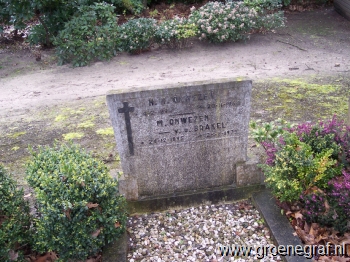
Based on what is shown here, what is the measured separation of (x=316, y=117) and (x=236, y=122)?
7.82ft

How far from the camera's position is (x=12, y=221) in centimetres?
316

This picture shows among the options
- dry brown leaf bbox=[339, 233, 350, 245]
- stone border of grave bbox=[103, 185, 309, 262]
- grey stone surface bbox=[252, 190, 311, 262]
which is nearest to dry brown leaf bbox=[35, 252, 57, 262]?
stone border of grave bbox=[103, 185, 309, 262]

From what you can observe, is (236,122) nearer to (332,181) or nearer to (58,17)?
(332,181)

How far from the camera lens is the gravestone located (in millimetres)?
3764

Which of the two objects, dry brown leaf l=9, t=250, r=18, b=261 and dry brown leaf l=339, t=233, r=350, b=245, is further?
dry brown leaf l=339, t=233, r=350, b=245

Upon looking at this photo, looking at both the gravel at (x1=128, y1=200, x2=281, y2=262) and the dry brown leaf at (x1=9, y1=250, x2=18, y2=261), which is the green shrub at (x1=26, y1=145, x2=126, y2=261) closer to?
the dry brown leaf at (x1=9, y1=250, x2=18, y2=261)

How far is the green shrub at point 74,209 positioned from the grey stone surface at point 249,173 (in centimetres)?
142

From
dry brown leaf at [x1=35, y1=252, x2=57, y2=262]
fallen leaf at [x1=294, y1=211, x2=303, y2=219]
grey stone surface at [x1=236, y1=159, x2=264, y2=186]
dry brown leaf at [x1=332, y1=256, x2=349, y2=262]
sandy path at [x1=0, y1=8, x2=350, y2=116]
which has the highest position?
sandy path at [x1=0, y1=8, x2=350, y2=116]

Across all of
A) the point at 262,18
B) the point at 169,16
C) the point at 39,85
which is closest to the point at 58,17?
the point at 39,85

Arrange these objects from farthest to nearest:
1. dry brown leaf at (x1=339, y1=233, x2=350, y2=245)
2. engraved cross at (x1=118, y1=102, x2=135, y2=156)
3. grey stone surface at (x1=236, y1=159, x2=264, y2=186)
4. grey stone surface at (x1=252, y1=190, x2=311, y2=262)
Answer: grey stone surface at (x1=236, y1=159, x2=264, y2=186)
engraved cross at (x1=118, y1=102, x2=135, y2=156)
grey stone surface at (x1=252, y1=190, x2=311, y2=262)
dry brown leaf at (x1=339, y1=233, x2=350, y2=245)

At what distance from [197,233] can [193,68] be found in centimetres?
569

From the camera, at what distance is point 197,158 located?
4109mm

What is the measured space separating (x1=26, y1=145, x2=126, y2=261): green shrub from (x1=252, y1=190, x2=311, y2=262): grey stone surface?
4.77ft

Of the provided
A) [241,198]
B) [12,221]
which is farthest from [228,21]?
[12,221]
